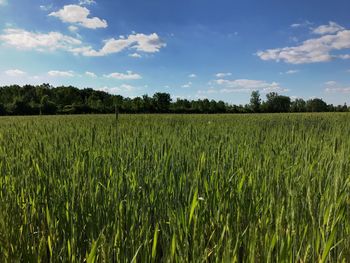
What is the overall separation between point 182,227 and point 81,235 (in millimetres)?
550

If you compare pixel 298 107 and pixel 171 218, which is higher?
pixel 298 107

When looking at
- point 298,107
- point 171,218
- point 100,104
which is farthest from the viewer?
point 298,107

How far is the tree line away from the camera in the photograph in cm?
5291

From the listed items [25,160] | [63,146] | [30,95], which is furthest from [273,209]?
[30,95]

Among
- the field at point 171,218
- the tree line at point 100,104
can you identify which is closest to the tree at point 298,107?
the tree line at point 100,104

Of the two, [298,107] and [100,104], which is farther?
[298,107]

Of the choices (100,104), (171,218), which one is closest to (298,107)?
(100,104)

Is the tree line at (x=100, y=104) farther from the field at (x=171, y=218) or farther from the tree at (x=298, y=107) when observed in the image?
the field at (x=171, y=218)

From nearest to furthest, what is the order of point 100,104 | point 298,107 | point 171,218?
point 171,218, point 100,104, point 298,107

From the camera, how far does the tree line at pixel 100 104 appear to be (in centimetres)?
5291

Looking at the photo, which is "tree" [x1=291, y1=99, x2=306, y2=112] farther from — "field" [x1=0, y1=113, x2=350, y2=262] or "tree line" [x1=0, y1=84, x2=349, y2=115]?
"field" [x1=0, y1=113, x2=350, y2=262]

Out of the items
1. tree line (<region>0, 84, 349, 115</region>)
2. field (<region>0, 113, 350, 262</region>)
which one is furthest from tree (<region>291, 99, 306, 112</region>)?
field (<region>0, 113, 350, 262</region>)

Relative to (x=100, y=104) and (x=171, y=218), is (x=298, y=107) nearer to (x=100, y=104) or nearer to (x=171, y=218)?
(x=100, y=104)

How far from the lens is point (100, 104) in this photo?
194 ft
